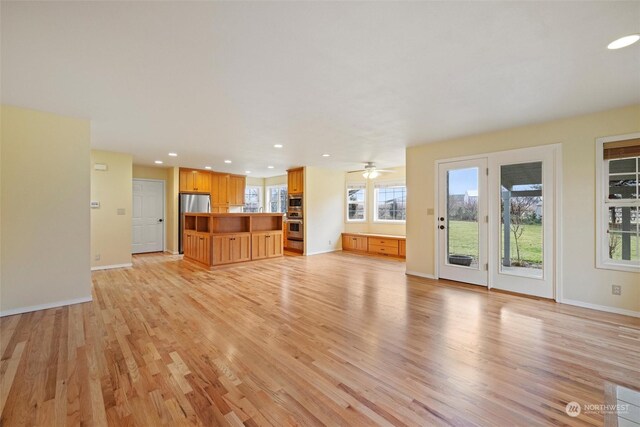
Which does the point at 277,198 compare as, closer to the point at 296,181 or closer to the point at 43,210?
the point at 296,181

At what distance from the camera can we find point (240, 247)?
627cm

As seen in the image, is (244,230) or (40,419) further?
(244,230)

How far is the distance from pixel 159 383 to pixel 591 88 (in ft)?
15.2

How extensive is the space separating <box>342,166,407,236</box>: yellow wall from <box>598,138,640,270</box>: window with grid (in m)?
4.40

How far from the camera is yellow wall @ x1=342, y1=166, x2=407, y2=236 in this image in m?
7.70

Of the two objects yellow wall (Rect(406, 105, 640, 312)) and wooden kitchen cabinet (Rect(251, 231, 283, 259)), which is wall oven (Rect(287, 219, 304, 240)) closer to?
wooden kitchen cabinet (Rect(251, 231, 283, 259))

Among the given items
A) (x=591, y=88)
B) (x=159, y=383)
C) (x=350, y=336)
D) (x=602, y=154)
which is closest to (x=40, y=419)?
(x=159, y=383)

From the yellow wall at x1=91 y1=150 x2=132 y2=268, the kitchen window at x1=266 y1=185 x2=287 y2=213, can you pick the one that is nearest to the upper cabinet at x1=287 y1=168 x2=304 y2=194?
the kitchen window at x1=266 y1=185 x2=287 y2=213

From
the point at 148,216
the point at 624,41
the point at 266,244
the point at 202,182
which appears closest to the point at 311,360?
→ the point at 624,41

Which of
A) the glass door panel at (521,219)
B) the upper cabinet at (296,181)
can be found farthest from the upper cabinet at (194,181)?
the glass door panel at (521,219)

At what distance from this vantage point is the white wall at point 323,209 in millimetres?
7734

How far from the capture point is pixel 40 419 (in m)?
1.61

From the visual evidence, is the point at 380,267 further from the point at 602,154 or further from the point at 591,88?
the point at 591,88

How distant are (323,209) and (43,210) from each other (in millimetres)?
5890
